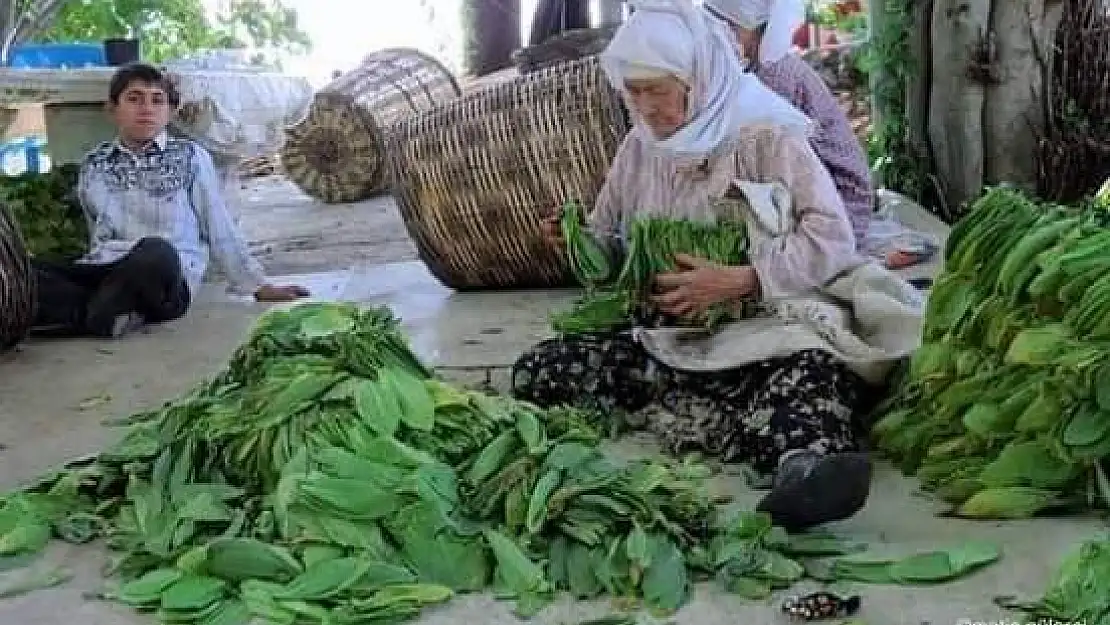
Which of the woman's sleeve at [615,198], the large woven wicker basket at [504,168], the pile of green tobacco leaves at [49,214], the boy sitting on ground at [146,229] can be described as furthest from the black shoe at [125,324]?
the woman's sleeve at [615,198]

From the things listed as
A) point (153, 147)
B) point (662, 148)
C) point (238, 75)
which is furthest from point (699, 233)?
point (238, 75)

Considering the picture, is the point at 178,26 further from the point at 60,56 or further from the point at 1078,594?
the point at 1078,594

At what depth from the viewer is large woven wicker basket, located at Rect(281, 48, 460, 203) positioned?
8008mm

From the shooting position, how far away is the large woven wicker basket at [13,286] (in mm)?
4051

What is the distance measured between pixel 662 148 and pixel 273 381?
89 cm

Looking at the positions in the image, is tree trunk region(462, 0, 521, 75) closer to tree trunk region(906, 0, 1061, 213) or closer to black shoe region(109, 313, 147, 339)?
tree trunk region(906, 0, 1061, 213)

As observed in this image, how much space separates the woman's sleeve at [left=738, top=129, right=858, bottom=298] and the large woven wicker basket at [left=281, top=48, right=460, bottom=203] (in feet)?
17.2

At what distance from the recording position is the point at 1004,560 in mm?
2221

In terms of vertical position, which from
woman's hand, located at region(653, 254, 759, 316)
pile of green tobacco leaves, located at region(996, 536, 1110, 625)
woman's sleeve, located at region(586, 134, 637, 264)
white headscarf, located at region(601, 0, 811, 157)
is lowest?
pile of green tobacco leaves, located at region(996, 536, 1110, 625)

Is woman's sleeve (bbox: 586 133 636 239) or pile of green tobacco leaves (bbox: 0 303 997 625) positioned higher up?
woman's sleeve (bbox: 586 133 636 239)

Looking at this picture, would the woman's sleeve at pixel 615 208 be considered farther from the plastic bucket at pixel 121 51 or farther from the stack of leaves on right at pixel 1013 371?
the plastic bucket at pixel 121 51

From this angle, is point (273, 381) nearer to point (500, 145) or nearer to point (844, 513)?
point (844, 513)

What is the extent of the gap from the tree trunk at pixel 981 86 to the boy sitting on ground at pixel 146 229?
238 centimetres

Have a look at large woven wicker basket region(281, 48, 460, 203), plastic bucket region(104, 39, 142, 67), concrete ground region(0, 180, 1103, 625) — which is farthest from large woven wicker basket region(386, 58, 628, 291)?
large woven wicker basket region(281, 48, 460, 203)
